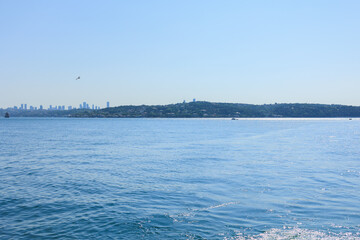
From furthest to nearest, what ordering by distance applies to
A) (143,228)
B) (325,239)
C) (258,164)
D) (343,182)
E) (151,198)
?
(258,164)
(343,182)
(151,198)
(143,228)
(325,239)

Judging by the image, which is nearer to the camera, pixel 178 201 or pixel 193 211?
pixel 193 211

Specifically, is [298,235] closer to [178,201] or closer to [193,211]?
[193,211]

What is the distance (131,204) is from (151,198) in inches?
62.2

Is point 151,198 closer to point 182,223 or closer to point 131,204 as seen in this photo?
point 131,204

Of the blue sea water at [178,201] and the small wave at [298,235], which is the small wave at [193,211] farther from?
the small wave at [298,235]

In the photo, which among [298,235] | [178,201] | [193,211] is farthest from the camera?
[178,201]

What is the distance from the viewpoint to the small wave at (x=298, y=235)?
36.4 ft

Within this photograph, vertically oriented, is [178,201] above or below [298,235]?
below

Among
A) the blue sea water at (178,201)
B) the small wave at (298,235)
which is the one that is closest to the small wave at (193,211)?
the blue sea water at (178,201)

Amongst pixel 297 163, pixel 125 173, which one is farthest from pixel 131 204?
pixel 297 163

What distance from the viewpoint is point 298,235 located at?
1140 cm

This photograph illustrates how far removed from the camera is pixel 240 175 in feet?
79.3

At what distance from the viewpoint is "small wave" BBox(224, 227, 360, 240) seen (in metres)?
11.1

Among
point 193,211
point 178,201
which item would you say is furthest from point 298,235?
point 178,201
